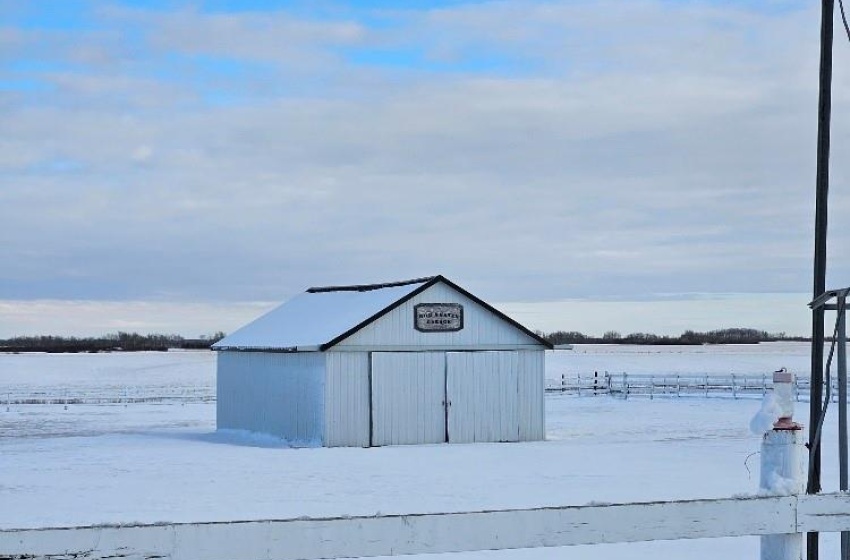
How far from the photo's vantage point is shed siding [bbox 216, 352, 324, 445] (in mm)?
26328

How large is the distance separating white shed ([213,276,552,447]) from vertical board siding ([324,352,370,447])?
0.02m

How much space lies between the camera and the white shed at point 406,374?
26.1 metres

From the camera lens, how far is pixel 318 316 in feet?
98.1

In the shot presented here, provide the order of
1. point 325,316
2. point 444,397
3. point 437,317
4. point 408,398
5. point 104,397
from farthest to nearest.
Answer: point 104,397
point 325,316
point 437,317
point 444,397
point 408,398

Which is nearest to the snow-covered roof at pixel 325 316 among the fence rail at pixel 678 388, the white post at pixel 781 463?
the fence rail at pixel 678 388

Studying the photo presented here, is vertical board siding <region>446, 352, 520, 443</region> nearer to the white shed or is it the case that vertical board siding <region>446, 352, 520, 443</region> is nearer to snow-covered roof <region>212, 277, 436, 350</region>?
the white shed

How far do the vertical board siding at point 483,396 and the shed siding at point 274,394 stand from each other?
331 centimetres

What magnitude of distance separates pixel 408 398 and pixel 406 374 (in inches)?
22.6

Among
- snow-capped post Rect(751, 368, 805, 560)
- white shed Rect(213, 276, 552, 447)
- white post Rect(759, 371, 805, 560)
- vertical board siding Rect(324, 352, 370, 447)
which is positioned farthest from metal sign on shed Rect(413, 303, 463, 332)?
white post Rect(759, 371, 805, 560)

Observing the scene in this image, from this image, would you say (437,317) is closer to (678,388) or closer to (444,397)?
(444,397)

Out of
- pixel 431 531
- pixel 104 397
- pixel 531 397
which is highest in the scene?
pixel 431 531

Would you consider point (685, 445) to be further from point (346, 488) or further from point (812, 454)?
point (812, 454)

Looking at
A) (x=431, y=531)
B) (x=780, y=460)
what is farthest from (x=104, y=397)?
(x=431, y=531)

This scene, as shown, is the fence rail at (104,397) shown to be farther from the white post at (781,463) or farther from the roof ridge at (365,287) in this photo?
the white post at (781,463)
